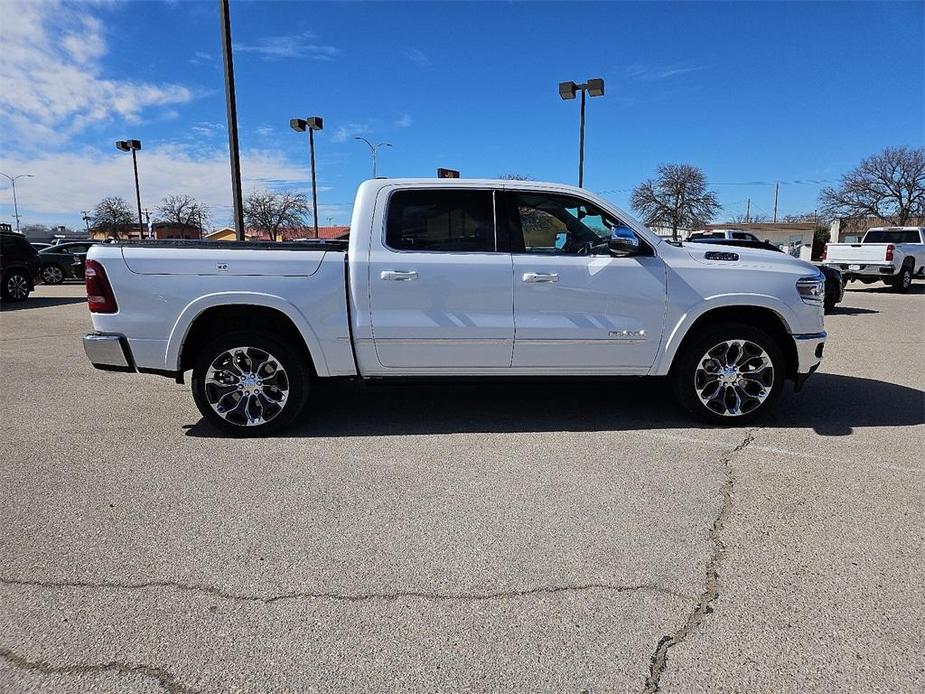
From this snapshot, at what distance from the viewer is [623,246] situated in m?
4.65

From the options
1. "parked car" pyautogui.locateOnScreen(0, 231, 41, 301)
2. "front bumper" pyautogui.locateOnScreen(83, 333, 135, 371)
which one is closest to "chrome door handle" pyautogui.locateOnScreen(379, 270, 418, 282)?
"front bumper" pyautogui.locateOnScreen(83, 333, 135, 371)

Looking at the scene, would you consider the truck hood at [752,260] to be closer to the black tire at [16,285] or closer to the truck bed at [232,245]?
the truck bed at [232,245]

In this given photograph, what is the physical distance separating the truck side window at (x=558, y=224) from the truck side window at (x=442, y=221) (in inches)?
9.0

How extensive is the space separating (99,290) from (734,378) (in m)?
4.88

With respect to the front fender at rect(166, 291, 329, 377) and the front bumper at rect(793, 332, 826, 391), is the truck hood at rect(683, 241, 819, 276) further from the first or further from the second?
the front fender at rect(166, 291, 329, 377)

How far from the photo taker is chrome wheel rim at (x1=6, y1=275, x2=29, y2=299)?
591 inches

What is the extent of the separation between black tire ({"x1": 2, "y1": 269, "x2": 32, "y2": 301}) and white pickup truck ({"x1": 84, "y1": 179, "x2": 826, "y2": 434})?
43.4 ft

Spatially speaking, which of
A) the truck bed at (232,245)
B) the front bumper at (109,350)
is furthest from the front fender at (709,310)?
the front bumper at (109,350)

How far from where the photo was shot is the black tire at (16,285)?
15.0m

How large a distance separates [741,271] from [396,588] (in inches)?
143

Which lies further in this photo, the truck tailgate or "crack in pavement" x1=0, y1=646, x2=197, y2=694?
the truck tailgate

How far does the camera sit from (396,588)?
2.76 metres

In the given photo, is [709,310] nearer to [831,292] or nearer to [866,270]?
[831,292]

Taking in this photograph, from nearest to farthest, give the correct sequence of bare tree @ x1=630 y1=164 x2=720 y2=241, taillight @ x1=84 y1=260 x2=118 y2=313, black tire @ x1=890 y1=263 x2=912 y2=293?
taillight @ x1=84 y1=260 x2=118 y2=313 → black tire @ x1=890 y1=263 x2=912 y2=293 → bare tree @ x1=630 y1=164 x2=720 y2=241
